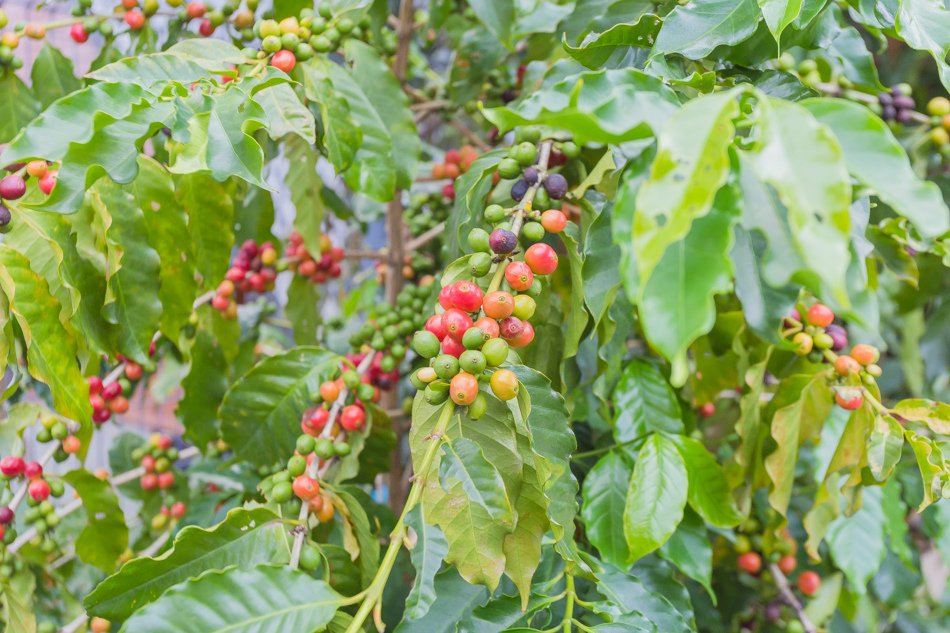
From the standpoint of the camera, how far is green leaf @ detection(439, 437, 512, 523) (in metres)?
0.62

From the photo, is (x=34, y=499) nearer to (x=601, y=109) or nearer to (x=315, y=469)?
(x=315, y=469)

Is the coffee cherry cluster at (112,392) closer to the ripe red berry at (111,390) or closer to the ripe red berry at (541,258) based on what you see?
the ripe red berry at (111,390)

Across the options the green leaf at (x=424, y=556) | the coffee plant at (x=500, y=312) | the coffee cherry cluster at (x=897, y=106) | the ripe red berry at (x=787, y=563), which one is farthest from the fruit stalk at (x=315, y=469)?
the coffee cherry cluster at (x=897, y=106)

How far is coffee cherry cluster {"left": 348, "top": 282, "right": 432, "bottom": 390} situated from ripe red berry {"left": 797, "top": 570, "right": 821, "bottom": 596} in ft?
2.62

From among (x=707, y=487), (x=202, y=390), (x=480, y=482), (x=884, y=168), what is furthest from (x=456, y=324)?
(x=202, y=390)

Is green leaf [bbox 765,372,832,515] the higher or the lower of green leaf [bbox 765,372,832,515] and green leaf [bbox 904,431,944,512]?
the lower

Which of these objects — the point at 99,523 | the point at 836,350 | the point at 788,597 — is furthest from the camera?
the point at 788,597

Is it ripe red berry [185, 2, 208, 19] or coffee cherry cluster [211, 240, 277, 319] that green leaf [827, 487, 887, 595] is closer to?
coffee cherry cluster [211, 240, 277, 319]

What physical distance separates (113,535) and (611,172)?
0.85 meters

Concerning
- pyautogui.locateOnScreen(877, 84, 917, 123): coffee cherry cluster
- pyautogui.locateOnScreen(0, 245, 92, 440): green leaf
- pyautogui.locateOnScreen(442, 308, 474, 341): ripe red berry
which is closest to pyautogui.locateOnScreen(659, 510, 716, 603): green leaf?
pyautogui.locateOnScreen(442, 308, 474, 341): ripe red berry

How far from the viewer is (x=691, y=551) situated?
0.92 metres

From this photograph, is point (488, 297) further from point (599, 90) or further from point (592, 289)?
point (599, 90)

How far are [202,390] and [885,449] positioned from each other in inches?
38.0

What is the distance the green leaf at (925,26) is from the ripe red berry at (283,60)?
0.64 meters
